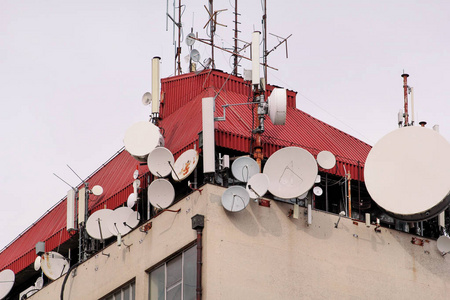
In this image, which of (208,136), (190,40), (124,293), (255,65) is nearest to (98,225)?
(124,293)

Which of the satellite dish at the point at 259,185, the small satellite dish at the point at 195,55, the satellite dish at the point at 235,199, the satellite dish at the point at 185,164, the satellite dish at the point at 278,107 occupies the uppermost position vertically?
the small satellite dish at the point at 195,55

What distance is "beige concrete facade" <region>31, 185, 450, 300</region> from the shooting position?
3994cm

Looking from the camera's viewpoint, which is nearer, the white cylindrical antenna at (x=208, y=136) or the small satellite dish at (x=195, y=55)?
Result: the white cylindrical antenna at (x=208, y=136)

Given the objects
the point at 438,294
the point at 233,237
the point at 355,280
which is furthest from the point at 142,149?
the point at 438,294

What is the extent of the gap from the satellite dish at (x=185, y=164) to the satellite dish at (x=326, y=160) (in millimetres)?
5025

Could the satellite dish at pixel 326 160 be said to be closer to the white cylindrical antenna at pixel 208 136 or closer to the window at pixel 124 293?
the white cylindrical antenna at pixel 208 136

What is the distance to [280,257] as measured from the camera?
4103 cm

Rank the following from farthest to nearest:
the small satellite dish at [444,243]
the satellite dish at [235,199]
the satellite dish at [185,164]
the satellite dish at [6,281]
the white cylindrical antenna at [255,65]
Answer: the satellite dish at [6,281] < the small satellite dish at [444,243] < the white cylindrical antenna at [255,65] < the satellite dish at [185,164] < the satellite dish at [235,199]

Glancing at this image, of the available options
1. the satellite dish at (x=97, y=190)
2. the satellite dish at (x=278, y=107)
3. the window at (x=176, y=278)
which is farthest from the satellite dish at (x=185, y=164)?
the satellite dish at (x=97, y=190)

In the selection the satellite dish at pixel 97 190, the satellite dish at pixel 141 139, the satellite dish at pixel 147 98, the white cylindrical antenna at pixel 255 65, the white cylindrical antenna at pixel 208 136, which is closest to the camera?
the white cylindrical antenna at pixel 208 136

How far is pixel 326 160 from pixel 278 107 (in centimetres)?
295

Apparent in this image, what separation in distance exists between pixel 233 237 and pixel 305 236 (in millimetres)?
3196

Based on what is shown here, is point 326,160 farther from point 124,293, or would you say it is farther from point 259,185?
point 124,293

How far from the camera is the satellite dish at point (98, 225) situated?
46.9m
